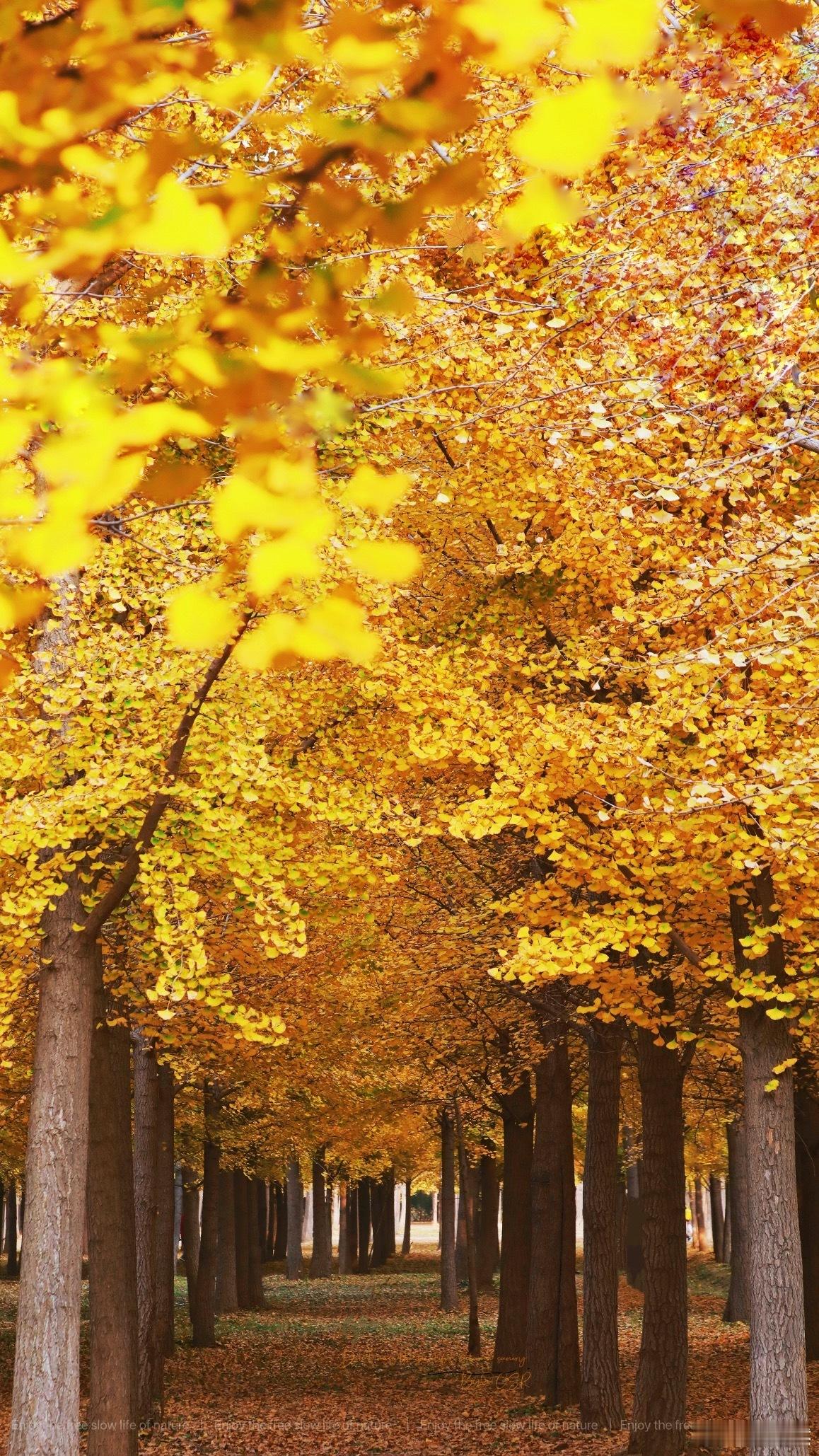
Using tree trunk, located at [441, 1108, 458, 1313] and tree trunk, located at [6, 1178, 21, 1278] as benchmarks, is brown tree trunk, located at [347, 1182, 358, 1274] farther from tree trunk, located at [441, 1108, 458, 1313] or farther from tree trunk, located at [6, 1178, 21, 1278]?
tree trunk, located at [6, 1178, 21, 1278]

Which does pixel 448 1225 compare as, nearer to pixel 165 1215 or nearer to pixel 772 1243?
pixel 165 1215

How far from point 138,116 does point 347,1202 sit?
38.3m

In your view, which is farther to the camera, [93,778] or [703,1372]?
[703,1372]

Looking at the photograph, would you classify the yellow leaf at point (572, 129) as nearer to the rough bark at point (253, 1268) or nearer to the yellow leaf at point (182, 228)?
the yellow leaf at point (182, 228)

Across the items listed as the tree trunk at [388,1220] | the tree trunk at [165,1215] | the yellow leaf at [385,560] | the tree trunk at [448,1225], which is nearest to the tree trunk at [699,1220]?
the tree trunk at [388,1220]

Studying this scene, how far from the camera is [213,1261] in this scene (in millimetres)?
23297

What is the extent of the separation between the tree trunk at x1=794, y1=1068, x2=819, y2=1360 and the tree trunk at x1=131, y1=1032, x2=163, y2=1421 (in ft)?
25.3

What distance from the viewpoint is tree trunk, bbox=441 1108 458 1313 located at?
29.0 meters

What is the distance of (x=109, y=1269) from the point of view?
420 inches

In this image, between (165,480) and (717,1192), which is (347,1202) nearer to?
(717,1192)

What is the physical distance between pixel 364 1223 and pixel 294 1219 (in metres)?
10.6

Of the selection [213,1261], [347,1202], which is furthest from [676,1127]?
[347,1202]

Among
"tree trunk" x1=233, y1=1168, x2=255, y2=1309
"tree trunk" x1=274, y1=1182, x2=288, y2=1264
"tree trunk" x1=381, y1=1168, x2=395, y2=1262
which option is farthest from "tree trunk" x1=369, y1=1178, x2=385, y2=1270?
→ "tree trunk" x1=233, y1=1168, x2=255, y2=1309

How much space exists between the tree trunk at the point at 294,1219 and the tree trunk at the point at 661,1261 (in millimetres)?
21255
